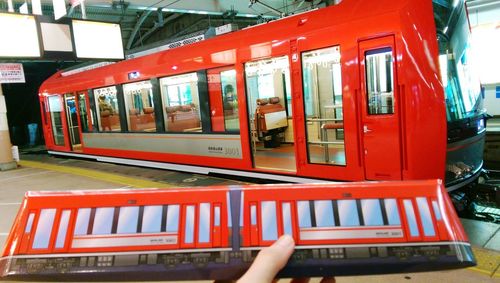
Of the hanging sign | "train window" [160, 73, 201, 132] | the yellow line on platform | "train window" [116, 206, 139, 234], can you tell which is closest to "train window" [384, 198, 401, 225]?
"train window" [116, 206, 139, 234]

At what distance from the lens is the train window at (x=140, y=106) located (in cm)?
803

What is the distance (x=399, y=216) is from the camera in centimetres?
118

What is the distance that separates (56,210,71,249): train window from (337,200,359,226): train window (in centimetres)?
92

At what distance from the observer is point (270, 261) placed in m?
1.03

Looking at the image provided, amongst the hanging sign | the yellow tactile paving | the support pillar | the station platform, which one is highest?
the hanging sign

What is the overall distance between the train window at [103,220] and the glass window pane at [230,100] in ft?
16.2

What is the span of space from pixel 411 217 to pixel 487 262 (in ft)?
8.28

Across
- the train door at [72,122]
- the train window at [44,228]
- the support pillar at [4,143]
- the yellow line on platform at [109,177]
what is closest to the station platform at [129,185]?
the yellow line on platform at [109,177]

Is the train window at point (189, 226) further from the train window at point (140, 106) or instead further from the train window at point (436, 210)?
the train window at point (140, 106)

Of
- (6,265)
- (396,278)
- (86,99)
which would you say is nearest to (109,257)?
(6,265)

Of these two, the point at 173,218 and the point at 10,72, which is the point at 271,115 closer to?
the point at 173,218

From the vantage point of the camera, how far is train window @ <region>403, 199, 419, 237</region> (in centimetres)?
114

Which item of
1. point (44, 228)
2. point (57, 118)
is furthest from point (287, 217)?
point (57, 118)

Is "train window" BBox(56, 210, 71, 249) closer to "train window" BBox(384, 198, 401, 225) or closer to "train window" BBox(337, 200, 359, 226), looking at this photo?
"train window" BBox(337, 200, 359, 226)
